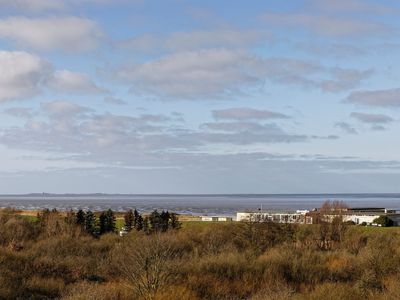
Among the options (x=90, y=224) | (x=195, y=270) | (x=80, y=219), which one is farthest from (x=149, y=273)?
(x=80, y=219)

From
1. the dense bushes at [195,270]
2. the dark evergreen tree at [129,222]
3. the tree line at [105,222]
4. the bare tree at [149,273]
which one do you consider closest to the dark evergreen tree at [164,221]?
the tree line at [105,222]

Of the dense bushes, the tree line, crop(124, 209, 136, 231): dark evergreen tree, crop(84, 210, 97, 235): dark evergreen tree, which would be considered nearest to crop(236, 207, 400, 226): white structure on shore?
the dense bushes

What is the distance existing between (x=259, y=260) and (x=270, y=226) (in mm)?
15283

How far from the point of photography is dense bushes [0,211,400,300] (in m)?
18.2

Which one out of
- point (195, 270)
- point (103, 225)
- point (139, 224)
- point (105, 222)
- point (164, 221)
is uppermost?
point (164, 221)

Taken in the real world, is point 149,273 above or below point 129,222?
below

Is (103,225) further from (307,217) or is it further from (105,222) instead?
(307,217)

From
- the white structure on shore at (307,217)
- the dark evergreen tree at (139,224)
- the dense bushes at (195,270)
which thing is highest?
the white structure on shore at (307,217)

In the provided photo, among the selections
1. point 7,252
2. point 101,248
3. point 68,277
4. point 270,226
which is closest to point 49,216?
point 101,248

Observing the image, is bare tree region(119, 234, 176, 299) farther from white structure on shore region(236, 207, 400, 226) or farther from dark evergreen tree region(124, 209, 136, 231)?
dark evergreen tree region(124, 209, 136, 231)

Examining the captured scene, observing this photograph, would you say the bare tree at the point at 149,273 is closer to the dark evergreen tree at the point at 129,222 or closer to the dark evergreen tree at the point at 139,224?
the dark evergreen tree at the point at 139,224

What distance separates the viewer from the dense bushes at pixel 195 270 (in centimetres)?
1817

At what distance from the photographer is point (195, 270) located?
956 inches

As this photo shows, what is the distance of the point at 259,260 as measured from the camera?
26938 millimetres
